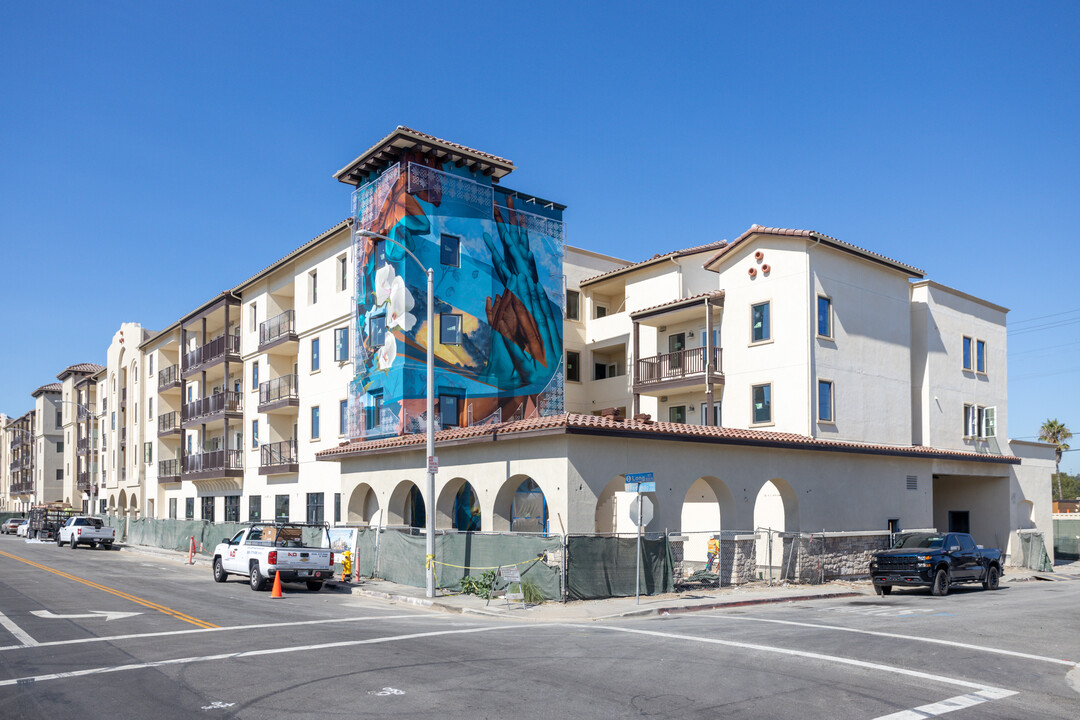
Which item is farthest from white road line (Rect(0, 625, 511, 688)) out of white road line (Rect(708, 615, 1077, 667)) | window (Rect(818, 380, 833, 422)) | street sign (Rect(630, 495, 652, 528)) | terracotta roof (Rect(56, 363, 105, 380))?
terracotta roof (Rect(56, 363, 105, 380))

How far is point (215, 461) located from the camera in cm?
4884

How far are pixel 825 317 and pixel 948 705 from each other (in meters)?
23.6

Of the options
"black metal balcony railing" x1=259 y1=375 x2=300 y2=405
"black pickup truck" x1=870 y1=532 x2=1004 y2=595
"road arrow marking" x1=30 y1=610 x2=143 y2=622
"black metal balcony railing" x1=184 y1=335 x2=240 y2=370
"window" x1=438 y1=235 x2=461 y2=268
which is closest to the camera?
"road arrow marking" x1=30 y1=610 x2=143 y2=622

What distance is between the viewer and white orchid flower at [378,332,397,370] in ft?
113

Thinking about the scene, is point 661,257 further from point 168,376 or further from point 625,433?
point 168,376

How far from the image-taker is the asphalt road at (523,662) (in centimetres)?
990

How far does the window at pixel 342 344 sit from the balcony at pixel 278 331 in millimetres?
4421

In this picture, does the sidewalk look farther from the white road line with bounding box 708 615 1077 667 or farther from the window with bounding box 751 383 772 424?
the window with bounding box 751 383 772 424

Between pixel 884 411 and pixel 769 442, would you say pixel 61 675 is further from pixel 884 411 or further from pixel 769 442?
pixel 884 411

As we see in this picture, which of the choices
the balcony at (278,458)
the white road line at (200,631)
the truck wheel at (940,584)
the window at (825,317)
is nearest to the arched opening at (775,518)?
the truck wheel at (940,584)

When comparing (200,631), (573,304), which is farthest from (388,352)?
(200,631)

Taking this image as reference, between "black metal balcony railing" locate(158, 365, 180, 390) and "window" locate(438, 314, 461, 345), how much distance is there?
28.9 metres

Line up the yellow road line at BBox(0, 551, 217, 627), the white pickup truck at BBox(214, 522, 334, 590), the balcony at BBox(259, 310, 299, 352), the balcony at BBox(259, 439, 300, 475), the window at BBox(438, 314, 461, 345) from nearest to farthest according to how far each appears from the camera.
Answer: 1. the yellow road line at BBox(0, 551, 217, 627)
2. the white pickup truck at BBox(214, 522, 334, 590)
3. the window at BBox(438, 314, 461, 345)
4. the balcony at BBox(259, 439, 300, 475)
5. the balcony at BBox(259, 310, 299, 352)

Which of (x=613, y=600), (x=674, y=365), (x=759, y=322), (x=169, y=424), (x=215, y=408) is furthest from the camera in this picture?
(x=169, y=424)
